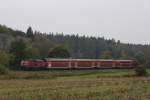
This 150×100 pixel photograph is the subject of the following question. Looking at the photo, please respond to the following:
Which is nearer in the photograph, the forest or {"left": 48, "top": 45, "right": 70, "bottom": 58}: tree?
the forest

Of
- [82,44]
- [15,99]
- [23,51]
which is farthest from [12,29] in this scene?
[15,99]

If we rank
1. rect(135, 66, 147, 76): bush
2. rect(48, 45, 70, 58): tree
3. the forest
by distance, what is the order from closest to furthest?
rect(135, 66, 147, 76): bush < the forest < rect(48, 45, 70, 58): tree

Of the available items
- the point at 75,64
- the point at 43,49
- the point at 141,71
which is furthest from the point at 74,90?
the point at 43,49

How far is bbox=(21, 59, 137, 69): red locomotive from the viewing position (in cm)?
7538

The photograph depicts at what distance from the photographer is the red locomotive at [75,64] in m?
75.4

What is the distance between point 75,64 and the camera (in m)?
78.8

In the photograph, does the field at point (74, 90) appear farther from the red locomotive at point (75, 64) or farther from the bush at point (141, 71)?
the bush at point (141, 71)

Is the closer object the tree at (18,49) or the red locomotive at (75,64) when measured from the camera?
the red locomotive at (75,64)

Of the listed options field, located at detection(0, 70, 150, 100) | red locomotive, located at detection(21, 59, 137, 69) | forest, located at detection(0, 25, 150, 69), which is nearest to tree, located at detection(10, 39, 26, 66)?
forest, located at detection(0, 25, 150, 69)

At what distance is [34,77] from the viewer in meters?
59.8

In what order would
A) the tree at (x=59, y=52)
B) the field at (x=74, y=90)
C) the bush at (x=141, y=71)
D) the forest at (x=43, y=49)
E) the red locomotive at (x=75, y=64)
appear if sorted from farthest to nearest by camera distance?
the tree at (x=59, y=52), the forest at (x=43, y=49), the red locomotive at (x=75, y=64), the bush at (x=141, y=71), the field at (x=74, y=90)

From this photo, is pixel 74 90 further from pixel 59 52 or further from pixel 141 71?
pixel 59 52

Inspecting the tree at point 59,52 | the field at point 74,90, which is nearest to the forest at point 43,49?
the tree at point 59,52

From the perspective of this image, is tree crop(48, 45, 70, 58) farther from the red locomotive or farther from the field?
the field
